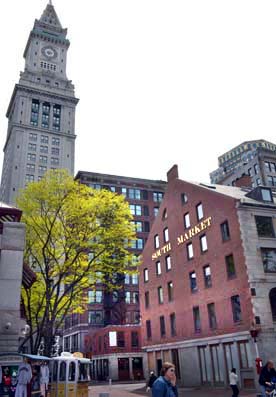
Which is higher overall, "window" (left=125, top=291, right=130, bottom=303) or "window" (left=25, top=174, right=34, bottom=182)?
"window" (left=25, top=174, right=34, bottom=182)

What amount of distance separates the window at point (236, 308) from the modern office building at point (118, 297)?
98.3 ft

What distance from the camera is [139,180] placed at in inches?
3270

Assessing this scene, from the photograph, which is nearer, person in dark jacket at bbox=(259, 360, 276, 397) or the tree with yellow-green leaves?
person in dark jacket at bbox=(259, 360, 276, 397)

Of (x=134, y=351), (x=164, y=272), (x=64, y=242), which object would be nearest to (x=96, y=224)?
(x=64, y=242)

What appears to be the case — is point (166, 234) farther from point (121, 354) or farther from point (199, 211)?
point (121, 354)

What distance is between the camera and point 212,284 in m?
31.6

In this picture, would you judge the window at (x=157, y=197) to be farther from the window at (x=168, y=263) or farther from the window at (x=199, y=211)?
the window at (x=199, y=211)

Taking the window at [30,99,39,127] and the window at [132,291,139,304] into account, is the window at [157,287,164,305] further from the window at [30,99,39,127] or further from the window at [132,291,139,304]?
the window at [30,99,39,127]

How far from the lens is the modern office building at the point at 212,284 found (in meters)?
27.0

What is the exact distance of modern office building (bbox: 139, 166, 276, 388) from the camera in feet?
88.5

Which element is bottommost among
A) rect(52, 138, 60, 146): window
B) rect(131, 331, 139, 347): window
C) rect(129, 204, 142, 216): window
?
rect(131, 331, 139, 347): window

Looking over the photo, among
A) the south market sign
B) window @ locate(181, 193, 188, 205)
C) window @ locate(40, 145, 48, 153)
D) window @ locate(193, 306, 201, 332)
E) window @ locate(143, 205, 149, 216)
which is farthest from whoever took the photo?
window @ locate(40, 145, 48, 153)

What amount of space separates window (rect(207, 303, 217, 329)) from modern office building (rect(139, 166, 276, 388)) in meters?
0.08

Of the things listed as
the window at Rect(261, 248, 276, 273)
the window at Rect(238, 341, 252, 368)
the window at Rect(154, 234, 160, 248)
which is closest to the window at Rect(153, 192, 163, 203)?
the window at Rect(154, 234, 160, 248)
